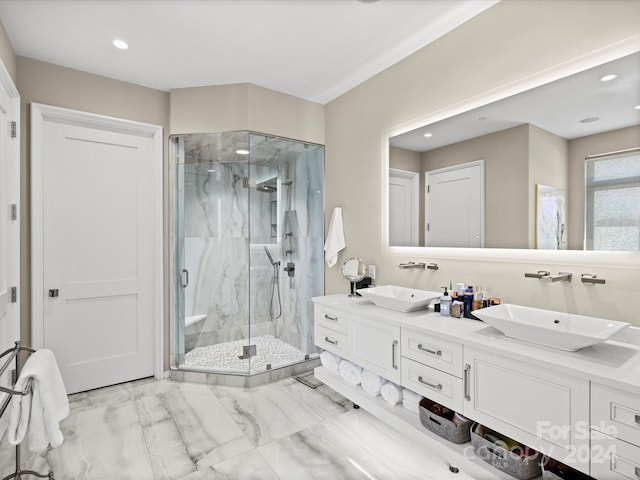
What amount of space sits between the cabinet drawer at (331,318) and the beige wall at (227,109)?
1671 millimetres

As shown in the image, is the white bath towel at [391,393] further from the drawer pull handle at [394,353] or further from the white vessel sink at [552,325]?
the white vessel sink at [552,325]

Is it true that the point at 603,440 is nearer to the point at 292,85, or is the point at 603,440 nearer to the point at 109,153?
the point at 292,85

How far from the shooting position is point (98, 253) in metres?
2.80

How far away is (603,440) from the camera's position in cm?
115

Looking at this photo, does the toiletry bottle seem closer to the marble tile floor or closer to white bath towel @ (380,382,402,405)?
white bath towel @ (380,382,402,405)

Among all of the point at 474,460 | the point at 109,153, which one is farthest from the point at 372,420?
the point at 109,153

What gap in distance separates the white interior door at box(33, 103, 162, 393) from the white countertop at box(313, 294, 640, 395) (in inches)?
88.4

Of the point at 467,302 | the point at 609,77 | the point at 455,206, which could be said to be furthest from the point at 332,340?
the point at 609,77

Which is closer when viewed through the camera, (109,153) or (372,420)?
(372,420)

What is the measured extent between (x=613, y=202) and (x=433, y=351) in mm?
1067

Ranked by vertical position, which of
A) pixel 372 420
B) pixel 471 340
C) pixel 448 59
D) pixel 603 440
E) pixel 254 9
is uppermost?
pixel 254 9

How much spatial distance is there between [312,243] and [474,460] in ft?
7.23

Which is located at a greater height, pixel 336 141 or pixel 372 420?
pixel 336 141

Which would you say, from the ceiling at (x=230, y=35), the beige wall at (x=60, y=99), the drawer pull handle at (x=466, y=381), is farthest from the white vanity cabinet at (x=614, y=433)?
the beige wall at (x=60, y=99)
